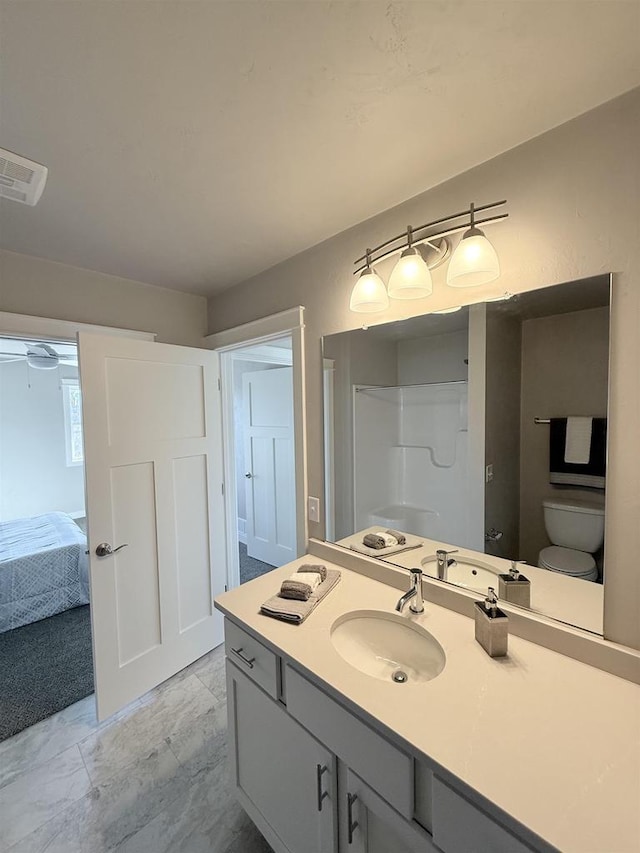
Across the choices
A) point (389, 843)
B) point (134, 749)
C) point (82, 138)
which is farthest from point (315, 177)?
point (134, 749)

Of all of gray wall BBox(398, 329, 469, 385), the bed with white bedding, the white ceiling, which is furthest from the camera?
the bed with white bedding

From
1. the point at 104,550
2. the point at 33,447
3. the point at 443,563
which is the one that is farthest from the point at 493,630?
the point at 33,447

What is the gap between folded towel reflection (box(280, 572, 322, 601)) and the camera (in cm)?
126

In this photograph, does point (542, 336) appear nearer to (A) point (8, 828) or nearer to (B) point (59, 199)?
(B) point (59, 199)

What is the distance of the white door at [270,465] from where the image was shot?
3.32 metres

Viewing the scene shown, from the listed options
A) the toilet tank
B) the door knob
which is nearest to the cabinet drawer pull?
the door knob

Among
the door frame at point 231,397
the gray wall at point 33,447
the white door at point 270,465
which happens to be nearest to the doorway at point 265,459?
the white door at point 270,465

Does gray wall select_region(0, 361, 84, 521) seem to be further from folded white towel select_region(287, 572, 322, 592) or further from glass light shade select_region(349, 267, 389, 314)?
glass light shade select_region(349, 267, 389, 314)

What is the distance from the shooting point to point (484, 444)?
4.19 ft

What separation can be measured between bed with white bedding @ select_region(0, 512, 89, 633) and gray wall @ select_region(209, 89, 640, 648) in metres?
2.88

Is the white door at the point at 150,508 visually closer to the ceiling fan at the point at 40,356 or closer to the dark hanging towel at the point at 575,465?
the dark hanging towel at the point at 575,465

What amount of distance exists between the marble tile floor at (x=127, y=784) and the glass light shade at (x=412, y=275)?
206cm

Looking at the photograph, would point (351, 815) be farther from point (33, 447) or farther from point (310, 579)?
point (33, 447)

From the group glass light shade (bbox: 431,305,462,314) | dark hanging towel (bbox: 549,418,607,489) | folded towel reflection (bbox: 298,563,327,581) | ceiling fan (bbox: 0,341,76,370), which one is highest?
ceiling fan (bbox: 0,341,76,370)
